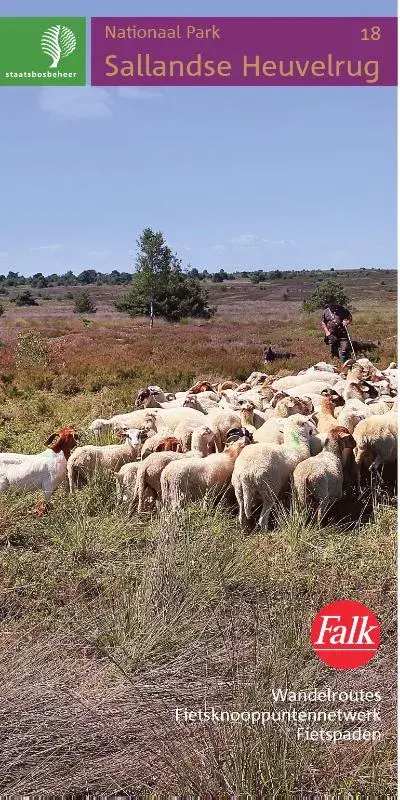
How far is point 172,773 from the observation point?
3.90 m

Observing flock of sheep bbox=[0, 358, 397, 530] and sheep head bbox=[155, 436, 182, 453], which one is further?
sheep head bbox=[155, 436, 182, 453]

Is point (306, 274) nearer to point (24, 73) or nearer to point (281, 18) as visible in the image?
point (281, 18)

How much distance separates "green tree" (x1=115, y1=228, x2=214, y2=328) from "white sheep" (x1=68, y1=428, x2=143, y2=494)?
1.64 m

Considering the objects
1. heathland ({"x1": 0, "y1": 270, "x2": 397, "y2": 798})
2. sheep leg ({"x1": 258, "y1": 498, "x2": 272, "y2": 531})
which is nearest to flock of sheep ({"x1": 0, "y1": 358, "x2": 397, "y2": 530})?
sheep leg ({"x1": 258, "y1": 498, "x2": 272, "y2": 531})

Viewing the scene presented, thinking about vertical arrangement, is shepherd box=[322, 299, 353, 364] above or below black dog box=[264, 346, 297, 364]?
above

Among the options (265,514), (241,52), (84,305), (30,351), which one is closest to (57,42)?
(241,52)

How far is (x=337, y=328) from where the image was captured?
25.3 ft

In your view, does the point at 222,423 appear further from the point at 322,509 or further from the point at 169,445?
the point at 322,509

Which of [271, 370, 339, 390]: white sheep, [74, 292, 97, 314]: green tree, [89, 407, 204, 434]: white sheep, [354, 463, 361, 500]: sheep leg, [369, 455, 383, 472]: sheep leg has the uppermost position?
[74, 292, 97, 314]: green tree

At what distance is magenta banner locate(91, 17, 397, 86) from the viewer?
430 cm

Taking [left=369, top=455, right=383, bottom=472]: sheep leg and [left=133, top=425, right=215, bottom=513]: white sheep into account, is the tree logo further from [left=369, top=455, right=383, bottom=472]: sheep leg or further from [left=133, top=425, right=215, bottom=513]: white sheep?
[left=369, top=455, right=383, bottom=472]: sheep leg

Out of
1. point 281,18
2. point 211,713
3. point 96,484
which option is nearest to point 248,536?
point 96,484

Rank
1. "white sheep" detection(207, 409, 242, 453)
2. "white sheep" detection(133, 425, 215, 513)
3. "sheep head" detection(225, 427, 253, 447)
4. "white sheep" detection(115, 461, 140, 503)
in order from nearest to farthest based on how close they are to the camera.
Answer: "white sheep" detection(133, 425, 215, 513) → "white sheep" detection(115, 461, 140, 503) → "sheep head" detection(225, 427, 253, 447) → "white sheep" detection(207, 409, 242, 453)

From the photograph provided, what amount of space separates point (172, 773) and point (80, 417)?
486cm
